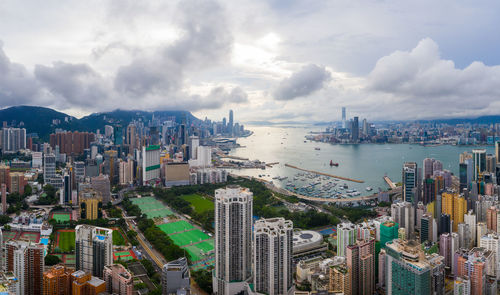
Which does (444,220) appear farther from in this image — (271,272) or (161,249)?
(161,249)

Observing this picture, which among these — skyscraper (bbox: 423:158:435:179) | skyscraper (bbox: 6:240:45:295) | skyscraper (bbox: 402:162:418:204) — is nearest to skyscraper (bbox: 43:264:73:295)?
skyscraper (bbox: 6:240:45:295)

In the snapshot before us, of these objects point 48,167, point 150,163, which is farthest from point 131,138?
point 48,167

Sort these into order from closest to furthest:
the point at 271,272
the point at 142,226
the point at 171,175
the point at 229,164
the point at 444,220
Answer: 1. the point at 271,272
2. the point at 444,220
3. the point at 142,226
4. the point at 171,175
5. the point at 229,164

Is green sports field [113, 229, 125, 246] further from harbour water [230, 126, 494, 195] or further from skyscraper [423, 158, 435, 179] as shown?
skyscraper [423, 158, 435, 179]

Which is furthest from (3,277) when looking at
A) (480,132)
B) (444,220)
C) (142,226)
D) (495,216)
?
(480,132)

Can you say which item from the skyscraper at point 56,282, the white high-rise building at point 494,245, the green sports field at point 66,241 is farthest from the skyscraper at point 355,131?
the skyscraper at point 56,282

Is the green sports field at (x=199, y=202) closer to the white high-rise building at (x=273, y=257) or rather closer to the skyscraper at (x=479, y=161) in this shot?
the white high-rise building at (x=273, y=257)
